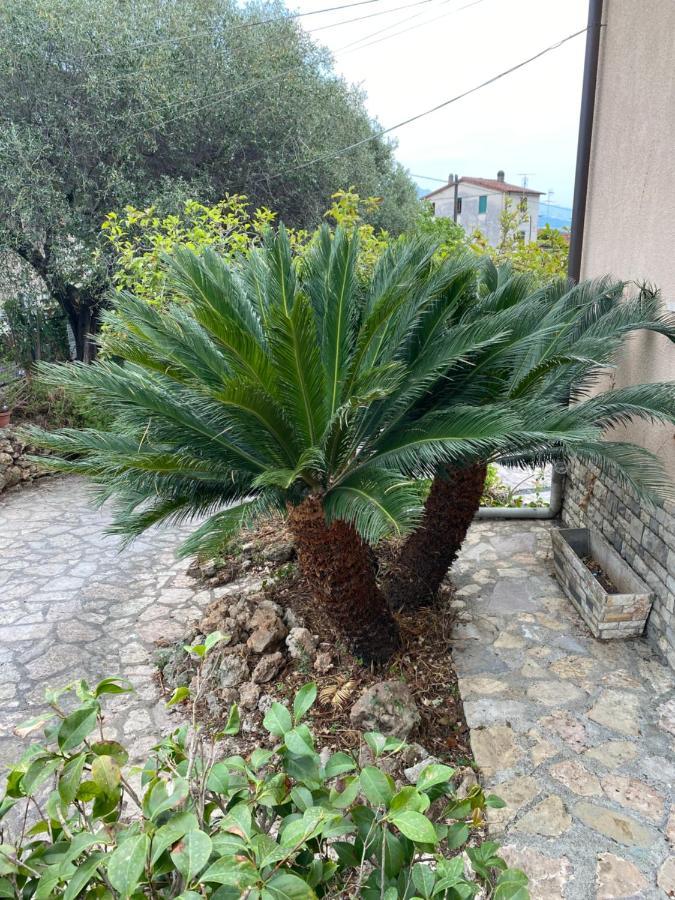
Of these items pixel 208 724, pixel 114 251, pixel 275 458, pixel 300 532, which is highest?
pixel 114 251

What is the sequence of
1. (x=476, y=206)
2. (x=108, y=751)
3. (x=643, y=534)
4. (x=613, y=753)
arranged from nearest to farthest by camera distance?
(x=108, y=751) < (x=613, y=753) < (x=643, y=534) < (x=476, y=206)

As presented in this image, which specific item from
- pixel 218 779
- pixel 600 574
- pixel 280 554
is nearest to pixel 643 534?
pixel 600 574

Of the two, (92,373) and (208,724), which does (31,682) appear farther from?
(92,373)

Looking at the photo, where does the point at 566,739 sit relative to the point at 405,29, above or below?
below

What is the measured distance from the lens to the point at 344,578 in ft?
11.0

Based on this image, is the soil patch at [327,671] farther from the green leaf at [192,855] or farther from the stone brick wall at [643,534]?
the green leaf at [192,855]

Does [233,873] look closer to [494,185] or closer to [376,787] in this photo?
[376,787]

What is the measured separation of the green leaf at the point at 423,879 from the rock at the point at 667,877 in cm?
179

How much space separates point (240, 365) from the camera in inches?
113

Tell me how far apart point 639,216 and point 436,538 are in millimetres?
2527

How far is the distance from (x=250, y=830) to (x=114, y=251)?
9314 mm

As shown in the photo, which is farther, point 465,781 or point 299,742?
point 465,781

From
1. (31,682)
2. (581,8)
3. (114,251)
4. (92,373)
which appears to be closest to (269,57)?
(114,251)

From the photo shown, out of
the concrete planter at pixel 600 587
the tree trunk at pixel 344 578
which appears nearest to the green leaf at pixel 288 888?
the tree trunk at pixel 344 578
